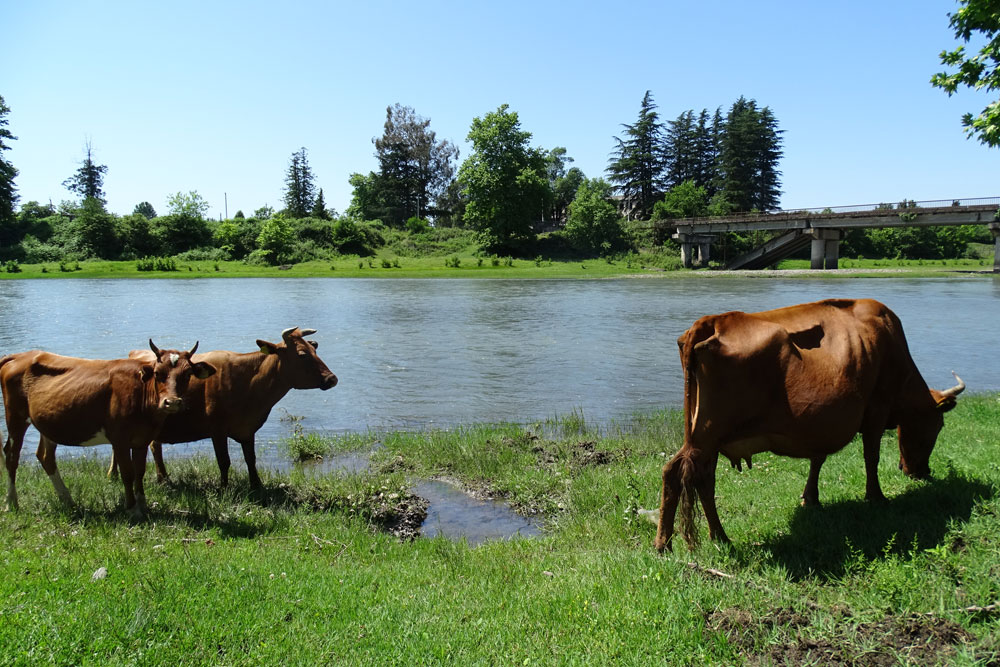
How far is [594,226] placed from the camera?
3211 inches

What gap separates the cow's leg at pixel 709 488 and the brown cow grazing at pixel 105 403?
5437 mm

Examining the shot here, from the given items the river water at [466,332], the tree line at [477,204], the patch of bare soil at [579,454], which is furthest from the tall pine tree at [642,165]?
the patch of bare soil at [579,454]

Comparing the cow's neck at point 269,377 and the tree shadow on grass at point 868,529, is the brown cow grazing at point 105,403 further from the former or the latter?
the tree shadow on grass at point 868,529

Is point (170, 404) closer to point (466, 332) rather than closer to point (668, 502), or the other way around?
point (668, 502)

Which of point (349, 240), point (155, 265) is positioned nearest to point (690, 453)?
point (155, 265)

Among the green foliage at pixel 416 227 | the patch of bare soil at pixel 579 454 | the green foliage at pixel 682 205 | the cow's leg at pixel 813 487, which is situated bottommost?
the patch of bare soil at pixel 579 454

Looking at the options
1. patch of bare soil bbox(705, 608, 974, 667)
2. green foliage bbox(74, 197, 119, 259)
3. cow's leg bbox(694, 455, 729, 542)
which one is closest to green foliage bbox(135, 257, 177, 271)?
green foliage bbox(74, 197, 119, 259)

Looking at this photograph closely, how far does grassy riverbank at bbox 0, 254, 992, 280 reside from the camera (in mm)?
64250

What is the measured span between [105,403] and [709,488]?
21.1ft

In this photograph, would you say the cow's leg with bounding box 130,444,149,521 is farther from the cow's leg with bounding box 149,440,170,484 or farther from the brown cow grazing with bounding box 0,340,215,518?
the cow's leg with bounding box 149,440,170,484

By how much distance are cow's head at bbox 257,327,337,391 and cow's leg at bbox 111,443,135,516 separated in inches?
88.0

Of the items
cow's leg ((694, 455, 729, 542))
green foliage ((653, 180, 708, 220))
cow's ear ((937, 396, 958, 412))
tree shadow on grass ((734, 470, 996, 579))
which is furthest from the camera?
green foliage ((653, 180, 708, 220))

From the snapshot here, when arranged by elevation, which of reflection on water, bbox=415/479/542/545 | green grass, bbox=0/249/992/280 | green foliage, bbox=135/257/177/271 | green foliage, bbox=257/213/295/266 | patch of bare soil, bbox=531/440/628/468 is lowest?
reflection on water, bbox=415/479/542/545

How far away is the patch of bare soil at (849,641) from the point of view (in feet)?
13.4
